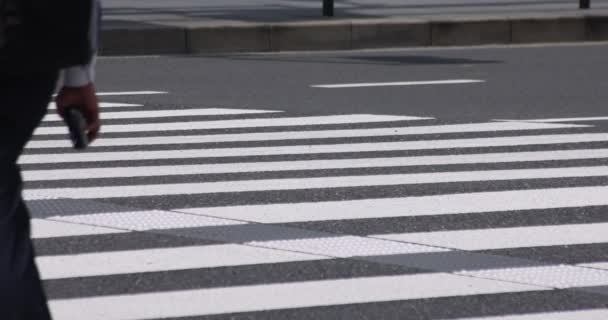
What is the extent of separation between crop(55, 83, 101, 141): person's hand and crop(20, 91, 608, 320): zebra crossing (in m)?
1.56

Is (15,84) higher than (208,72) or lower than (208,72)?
higher

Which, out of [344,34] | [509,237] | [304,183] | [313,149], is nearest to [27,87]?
[509,237]

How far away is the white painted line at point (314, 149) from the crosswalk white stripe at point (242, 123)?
1.01m

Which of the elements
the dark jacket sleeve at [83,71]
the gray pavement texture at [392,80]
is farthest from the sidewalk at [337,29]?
the dark jacket sleeve at [83,71]

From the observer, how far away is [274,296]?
4.65m

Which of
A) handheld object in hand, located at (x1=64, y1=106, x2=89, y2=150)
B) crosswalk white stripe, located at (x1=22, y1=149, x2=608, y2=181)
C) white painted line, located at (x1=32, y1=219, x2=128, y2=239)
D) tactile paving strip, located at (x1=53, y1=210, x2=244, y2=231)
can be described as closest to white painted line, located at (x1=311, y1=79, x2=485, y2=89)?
crosswalk white stripe, located at (x1=22, y1=149, x2=608, y2=181)

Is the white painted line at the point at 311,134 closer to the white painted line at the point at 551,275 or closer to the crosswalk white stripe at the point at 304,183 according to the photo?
the crosswalk white stripe at the point at 304,183

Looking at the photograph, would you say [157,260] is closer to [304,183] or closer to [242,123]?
[304,183]

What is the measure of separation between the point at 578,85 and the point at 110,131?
428cm

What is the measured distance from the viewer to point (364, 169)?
23.9ft

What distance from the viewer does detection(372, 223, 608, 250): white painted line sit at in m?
5.42

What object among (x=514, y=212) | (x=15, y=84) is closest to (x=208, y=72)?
(x=514, y=212)

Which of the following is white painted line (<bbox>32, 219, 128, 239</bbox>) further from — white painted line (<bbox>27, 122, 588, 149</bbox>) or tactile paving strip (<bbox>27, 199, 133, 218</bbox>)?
white painted line (<bbox>27, 122, 588, 149</bbox>)

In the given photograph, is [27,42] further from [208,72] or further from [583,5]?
A: [583,5]
